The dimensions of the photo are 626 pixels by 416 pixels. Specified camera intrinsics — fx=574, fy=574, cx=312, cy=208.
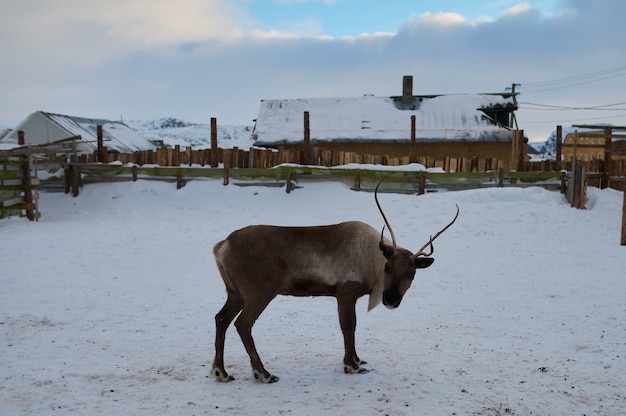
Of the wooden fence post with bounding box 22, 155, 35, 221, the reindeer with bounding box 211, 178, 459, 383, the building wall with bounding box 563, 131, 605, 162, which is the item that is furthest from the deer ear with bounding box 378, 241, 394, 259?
the wooden fence post with bounding box 22, 155, 35, 221

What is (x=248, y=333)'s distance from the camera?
5.34 m

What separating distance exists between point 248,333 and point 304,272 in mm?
780

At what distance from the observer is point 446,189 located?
1848cm

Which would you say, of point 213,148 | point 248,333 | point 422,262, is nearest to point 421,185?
point 213,148

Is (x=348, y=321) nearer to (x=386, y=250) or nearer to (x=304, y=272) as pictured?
(x=304, y=272)

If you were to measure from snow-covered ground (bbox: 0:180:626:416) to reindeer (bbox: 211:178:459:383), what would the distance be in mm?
473

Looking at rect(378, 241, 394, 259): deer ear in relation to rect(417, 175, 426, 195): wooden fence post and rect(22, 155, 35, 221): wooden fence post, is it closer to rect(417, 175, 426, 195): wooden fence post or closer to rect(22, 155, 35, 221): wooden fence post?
rect(417, 175, 426, 195): wooden fence post

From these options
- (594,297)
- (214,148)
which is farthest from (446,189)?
(594,297)

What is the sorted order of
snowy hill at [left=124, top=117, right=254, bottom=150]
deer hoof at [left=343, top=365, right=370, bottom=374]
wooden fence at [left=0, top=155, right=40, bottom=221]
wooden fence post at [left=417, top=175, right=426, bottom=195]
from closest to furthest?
deer hoof at [left=343, top=365, right=370, bottom=374] → wooden fence at [left=0, top=155, right=40, bottom=221] → wooden fence post at [left=417, top=175, right=426, bottom=195] → snowy hill at [left=124, top=117, right=254, bottom=150]

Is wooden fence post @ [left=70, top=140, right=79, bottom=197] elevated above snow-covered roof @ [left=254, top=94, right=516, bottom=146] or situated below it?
below

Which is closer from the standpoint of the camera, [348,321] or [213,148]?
[348,321]

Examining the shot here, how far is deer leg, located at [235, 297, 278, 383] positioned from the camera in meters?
5.30

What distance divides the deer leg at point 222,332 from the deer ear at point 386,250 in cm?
143

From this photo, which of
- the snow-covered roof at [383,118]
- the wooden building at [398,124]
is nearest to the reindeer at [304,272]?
the wooden building at [398,124]
